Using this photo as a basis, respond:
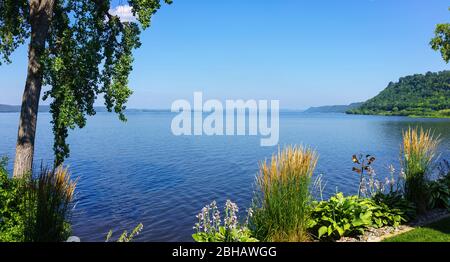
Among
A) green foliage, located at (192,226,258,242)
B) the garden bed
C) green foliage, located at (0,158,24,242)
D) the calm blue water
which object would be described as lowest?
the calm blue water

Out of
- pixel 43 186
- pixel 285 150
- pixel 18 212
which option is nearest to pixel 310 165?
pixel 285 150

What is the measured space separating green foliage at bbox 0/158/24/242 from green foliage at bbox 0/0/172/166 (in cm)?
246

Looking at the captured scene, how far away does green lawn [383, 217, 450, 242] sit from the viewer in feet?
22.9

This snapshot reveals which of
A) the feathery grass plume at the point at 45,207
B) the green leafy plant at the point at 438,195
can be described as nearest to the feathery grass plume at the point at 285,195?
the feathery grass plume at the point at 45,207

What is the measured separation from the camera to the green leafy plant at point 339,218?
7156 millimetres

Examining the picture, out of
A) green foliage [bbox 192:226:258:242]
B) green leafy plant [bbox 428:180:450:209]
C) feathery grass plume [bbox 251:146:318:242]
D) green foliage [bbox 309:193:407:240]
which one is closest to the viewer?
green foliage [bbox 192:226:258:242]

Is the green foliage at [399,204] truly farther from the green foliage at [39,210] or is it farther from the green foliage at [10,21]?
the green foliage at [10,21]

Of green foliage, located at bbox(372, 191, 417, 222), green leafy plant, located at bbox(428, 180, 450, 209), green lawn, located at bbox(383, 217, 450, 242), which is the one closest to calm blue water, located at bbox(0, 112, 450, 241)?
green lawn, located at bbox(383, 217, 450, 242)

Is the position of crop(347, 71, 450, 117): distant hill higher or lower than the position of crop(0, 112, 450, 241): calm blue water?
higher

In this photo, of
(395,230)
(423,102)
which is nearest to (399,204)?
(395,230)

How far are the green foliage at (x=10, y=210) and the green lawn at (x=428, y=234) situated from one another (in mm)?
6719

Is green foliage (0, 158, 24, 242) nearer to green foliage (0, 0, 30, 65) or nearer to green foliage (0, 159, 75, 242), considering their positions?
green foliage (0, 159, 75, 242)
